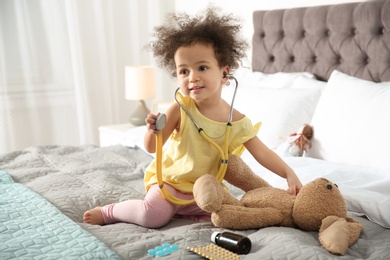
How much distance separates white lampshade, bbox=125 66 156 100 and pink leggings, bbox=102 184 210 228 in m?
2.01

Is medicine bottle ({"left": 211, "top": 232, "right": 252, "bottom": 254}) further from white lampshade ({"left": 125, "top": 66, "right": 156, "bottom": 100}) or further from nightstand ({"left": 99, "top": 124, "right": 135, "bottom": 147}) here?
white lampshade ({"left": 125, "top": 66, "right": 156, "bottom": 100})

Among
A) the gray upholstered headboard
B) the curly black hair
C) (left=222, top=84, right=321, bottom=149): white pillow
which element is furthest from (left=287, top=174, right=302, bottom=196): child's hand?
the gray upholstered headboard

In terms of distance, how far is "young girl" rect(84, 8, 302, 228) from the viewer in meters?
1.43

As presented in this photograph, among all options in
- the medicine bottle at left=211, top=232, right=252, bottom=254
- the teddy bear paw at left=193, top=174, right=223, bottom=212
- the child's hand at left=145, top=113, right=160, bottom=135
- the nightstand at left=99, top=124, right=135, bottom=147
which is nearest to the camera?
the medicine bottle at left=211, top=232, right=252, bottom=254

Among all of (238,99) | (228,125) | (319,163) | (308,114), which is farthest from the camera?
(238,99)

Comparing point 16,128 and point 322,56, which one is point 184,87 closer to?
point 322,56

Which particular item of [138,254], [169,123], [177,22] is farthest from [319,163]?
[138,254]

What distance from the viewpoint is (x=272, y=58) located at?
2.89 metres

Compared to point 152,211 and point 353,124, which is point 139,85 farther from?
point 152,211

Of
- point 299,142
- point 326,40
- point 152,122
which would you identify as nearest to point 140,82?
point 326,40

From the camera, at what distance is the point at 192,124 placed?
4.86 feet

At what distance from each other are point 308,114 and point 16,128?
2.32 meters

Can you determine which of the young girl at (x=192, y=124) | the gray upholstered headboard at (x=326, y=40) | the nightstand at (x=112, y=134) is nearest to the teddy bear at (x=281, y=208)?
the young girl at (x=192, y=124)

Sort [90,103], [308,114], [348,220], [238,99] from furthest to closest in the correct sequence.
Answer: [90,103] < [238,99] < [308,114] < [348,220]
